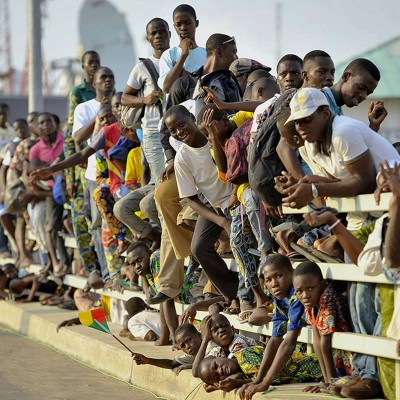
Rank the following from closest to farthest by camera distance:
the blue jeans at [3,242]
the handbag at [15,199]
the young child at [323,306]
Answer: the young child at [323,306]
the handbag at [15,199]
the blue jeans at [3,242]

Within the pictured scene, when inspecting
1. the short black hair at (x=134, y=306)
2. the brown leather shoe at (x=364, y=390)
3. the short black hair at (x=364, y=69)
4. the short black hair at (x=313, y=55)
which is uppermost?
the short black hair at (x=313, y=55)

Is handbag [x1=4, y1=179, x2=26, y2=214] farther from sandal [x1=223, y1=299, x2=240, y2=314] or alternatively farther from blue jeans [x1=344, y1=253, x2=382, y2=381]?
blue jeans [x1=344, y1=253, x2=382, y2=381]

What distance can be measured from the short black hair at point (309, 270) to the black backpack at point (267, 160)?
75cm

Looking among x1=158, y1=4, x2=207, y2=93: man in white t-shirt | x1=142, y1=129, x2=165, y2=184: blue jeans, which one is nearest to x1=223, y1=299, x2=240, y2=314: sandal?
x1=142, y1=129, x2=165, y2=184: blue jeans

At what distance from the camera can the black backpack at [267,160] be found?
7.47 metres

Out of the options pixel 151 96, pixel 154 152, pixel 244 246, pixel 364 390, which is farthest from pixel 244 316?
pixel 151 96

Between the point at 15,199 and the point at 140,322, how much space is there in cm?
507

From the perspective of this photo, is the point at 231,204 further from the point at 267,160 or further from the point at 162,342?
the point at 162,342

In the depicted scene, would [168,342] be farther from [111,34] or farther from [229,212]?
[111,34]

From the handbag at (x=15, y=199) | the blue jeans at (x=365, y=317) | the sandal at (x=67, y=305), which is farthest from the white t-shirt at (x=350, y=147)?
the handbag at (x=15, y=199)

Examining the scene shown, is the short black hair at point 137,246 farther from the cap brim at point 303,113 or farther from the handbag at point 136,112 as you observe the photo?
the cap brim at point 303,113

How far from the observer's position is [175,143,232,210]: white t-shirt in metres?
8.76

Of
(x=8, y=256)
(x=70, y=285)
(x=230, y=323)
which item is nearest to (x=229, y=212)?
(x=230, y=323)

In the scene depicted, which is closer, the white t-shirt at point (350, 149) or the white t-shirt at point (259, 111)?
the white t-shirt at point (350, 149)
